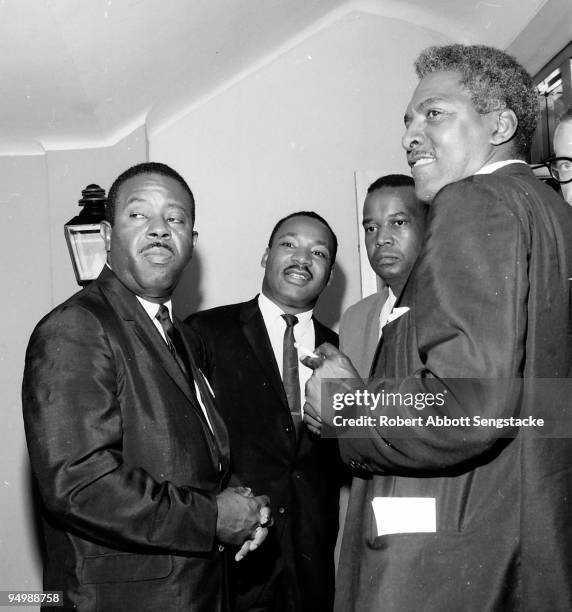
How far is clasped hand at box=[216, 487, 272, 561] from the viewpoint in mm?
1937

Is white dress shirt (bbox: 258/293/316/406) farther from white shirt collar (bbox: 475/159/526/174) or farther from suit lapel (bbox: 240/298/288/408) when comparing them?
white shirt collar (bbox: 475/159/526/174)

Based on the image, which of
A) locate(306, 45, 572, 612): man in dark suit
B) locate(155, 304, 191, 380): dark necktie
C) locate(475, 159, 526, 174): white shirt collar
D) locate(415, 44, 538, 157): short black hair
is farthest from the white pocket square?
locate(155, 304, 191, 380): dark necktie

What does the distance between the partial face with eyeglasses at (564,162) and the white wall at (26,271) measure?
7.39ft

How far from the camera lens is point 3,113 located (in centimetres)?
361

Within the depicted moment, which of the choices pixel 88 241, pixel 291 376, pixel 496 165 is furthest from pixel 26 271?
pixel 496 165

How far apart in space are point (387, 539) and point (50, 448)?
804mm

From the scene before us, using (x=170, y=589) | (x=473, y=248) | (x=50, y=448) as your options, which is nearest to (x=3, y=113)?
(x=50, y=448)

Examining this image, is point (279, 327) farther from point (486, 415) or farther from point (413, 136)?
point (486, 415)

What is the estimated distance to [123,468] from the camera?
5.95ft

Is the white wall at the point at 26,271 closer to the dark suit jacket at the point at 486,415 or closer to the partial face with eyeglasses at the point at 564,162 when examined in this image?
the partial face with eyeglasses at the point at 564,162

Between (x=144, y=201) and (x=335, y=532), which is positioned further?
(x=335, y=532)

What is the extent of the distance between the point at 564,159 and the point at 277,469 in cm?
144

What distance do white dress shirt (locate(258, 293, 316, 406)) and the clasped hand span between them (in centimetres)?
102

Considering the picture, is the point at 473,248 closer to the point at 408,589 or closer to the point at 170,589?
the point at 408,589
